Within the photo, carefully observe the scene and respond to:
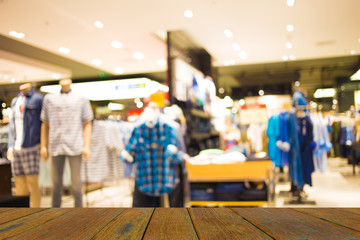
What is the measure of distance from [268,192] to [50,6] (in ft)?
9.03

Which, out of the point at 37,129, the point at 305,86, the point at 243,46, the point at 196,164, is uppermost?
the point at 243,46

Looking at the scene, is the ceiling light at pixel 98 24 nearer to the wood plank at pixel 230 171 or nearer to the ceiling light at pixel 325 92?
the wood plank at pixel 230 171

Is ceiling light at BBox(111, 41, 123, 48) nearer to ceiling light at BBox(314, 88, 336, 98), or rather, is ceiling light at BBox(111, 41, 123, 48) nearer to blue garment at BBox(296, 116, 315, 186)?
blue garment at BBox(296, 116, 315, 186)

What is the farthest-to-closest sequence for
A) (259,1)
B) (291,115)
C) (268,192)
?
(291,115) < (268,192) < (259,1)

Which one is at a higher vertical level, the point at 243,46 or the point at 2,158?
the point at 243,46

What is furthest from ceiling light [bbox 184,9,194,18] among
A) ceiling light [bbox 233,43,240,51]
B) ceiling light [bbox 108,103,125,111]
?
ceiling light [bbox 108,103,125,111]

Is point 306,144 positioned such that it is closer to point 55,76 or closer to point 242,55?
point 242,55

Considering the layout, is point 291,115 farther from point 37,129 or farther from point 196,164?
point 37,129

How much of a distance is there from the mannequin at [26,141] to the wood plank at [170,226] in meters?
2.40

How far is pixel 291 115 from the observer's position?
4.29 meters

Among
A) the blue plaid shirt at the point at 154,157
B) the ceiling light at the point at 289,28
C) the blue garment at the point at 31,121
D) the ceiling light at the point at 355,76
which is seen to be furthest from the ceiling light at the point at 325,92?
the blue garment at the point at 31,121

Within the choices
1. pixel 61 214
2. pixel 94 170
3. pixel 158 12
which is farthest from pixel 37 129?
pixel 61 214

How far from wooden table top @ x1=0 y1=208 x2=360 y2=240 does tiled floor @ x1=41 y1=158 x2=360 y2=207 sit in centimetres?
265

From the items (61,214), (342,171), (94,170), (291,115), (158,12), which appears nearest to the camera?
(61,214)
